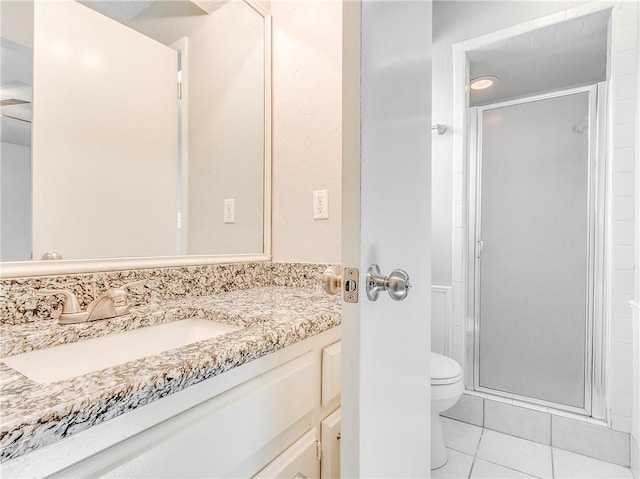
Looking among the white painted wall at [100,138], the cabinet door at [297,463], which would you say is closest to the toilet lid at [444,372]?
the cabinet door at [297,463]

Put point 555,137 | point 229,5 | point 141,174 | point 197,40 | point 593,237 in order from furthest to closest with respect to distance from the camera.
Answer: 1. point 555,137
2. point 593,237
3. point 229,5
4. point 197,40
5. point 141,174

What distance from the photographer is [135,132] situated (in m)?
1.04

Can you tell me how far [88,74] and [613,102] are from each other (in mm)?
1995

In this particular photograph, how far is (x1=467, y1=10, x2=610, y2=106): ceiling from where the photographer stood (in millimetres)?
1591

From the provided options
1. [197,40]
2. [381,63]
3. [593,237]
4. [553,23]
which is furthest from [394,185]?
[593,237]

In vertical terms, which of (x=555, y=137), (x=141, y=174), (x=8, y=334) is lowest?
(x=8, y=334)

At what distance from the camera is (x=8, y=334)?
67cm

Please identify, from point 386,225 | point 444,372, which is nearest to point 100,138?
point 386,225

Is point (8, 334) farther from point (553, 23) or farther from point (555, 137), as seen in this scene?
point (555, 137)

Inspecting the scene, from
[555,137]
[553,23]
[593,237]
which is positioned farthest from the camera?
[555,137]

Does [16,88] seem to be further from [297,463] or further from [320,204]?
[297,463]

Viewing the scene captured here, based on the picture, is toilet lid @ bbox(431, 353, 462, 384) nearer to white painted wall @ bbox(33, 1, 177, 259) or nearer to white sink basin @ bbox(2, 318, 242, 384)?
white sink basin @ bbox(2, 318, 242, 384)

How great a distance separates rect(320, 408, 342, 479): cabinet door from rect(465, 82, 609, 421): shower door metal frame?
130cm

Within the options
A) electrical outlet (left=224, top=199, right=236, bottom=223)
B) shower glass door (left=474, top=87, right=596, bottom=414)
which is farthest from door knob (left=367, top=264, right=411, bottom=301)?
shower glass door (left=474, top=87, right=596, bottom=414)
